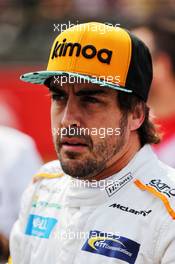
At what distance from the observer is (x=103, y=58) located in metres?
2.99

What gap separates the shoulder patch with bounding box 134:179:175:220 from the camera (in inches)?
114

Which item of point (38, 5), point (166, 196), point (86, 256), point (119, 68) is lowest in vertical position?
point (86, 256)

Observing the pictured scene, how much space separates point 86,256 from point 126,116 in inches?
23.2

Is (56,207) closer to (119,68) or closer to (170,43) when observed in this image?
(119,68)

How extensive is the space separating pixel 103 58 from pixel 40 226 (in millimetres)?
797

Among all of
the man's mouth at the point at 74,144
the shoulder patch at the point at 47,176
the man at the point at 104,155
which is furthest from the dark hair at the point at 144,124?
the shoulder patch at the point at 47,176

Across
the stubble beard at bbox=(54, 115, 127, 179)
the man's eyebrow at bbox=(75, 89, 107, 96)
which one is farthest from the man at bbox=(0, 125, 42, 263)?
the man's eyebrow at bbox=(75, 89, 107, 96)

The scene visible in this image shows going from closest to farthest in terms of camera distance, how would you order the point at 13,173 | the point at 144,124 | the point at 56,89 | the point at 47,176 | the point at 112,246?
the point at 112,246 → the point at 56,89 → the point at 144,124 → the point at 47,176 → the point at 13,173

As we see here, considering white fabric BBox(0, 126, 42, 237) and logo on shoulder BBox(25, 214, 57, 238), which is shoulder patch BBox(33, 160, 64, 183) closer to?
logo on shoulder BBox(25, 214, 57, 238)

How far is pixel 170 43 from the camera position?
5410mm

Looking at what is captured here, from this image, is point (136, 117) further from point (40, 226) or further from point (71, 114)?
point (40, 226)

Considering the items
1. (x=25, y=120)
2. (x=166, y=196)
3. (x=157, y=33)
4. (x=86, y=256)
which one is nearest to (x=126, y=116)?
(x=166, y=196)

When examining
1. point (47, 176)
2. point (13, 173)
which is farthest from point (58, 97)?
point (13, 173)

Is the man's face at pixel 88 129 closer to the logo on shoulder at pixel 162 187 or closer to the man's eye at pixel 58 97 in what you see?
the man's eye at pixel 58 97
